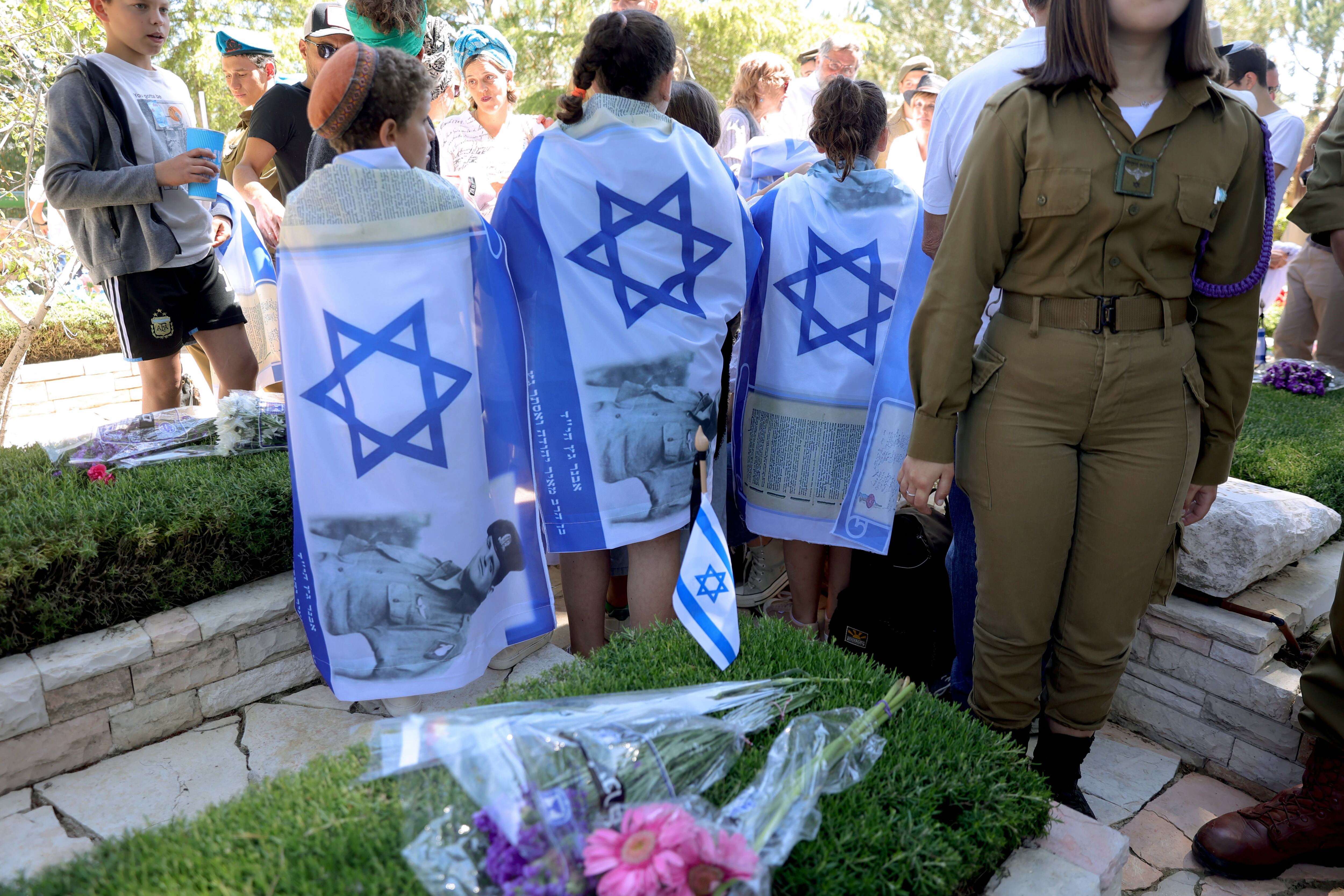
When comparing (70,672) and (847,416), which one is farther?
(847,416)

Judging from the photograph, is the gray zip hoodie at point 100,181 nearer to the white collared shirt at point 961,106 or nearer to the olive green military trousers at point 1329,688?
the white collared shirt at point 961,106

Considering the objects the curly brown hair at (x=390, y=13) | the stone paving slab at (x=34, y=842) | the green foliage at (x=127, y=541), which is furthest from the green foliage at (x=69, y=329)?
the stone paving slab at (x=34, y=842)

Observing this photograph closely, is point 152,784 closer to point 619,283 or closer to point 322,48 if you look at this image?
point 619,283

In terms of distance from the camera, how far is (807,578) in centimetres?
A: 343

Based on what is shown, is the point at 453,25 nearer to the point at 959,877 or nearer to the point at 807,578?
the point at 807,578

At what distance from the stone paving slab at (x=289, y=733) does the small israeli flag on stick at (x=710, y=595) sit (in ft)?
3.64

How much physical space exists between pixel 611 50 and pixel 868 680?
182 centimetres

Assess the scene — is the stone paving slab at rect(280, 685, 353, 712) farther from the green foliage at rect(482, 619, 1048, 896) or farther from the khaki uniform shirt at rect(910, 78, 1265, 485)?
the khaki uniform shirt at rect(910, 78, 1265, 485)

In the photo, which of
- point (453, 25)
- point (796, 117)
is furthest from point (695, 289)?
point (453, 25)

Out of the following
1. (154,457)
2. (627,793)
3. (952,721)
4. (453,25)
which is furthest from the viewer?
(453,25)

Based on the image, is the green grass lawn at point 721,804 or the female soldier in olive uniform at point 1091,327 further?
the female soldier in olive uniform at point 1091,327

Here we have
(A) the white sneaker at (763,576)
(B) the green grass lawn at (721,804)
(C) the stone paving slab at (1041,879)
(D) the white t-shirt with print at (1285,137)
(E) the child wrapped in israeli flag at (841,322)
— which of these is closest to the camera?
(B) the green grass lawn at (721,804)

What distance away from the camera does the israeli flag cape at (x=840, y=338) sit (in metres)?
3.07

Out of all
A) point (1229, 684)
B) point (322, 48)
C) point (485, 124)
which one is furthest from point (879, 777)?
point (485, 124)
